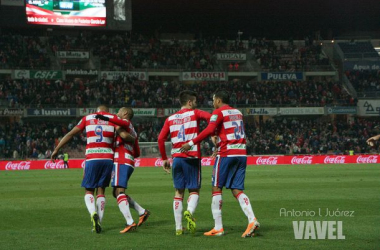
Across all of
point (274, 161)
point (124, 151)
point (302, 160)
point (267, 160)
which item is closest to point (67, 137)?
point (124, 151)

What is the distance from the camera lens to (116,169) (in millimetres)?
11102

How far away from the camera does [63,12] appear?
160ft

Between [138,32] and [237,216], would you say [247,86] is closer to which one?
[138,32]

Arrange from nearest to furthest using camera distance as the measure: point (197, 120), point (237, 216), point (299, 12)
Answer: point (197, 120) → point (237, 216) → point (299, 12)

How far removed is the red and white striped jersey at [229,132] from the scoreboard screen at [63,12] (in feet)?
133

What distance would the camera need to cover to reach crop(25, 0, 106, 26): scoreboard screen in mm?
48625

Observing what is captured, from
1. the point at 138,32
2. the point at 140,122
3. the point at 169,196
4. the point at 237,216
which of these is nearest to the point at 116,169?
the point at 237,216

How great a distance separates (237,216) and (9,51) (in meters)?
45.8

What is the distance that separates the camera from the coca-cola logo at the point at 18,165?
39.7 meters

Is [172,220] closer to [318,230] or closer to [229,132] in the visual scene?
[229,132]

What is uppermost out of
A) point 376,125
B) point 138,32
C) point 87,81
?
point 138,32

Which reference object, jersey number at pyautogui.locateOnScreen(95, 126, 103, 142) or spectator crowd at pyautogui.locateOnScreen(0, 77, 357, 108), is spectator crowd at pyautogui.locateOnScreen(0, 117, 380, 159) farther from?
jersey number at pyautogui.locateOnScreen(95, 126, 103, 142)

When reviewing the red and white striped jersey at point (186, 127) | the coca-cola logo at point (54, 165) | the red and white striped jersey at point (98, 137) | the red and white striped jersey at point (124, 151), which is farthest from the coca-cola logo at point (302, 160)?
the red and white striped jersey at point (186, 127)

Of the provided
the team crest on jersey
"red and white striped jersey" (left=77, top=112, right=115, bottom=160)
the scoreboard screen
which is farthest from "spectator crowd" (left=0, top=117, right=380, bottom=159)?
the team crest on jersey
